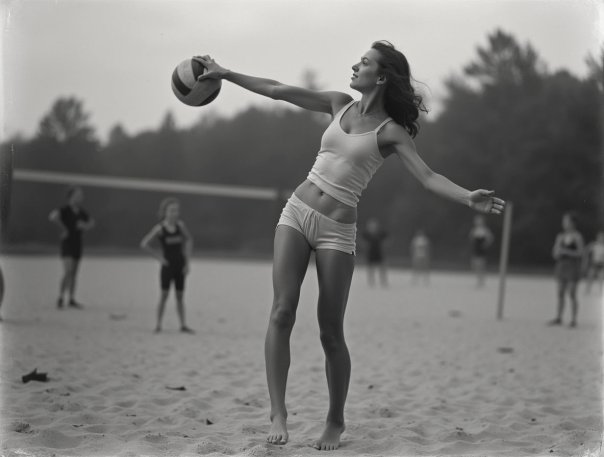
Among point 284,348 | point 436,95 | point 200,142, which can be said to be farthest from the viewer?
point 200,142

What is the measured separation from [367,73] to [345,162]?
45cm

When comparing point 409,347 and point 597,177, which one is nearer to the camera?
Answer: point 409,347

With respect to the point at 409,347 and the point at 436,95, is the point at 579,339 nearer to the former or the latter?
the point at 409,347

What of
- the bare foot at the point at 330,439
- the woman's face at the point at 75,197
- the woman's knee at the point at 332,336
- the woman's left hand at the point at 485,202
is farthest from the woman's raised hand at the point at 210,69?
the woman's face at the point at 75,197

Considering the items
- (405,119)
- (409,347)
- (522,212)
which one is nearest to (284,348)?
(405,119)

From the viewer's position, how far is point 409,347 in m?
7.76

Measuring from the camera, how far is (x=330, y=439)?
3652 mm

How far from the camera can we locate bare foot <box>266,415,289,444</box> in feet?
11.4

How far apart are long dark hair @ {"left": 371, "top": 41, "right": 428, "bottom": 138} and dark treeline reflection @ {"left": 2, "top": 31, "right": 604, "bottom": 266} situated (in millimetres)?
24385

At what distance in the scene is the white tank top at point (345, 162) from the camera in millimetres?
3512

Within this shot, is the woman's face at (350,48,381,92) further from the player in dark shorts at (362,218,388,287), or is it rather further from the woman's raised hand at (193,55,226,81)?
the player in dark shorts at (362,218,388,287)

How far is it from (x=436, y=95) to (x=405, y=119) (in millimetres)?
35238

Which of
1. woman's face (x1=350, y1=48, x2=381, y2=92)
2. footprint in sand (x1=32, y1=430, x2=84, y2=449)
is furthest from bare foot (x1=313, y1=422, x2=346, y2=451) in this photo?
woman's face (x1=350, y1=48, x2=381, y2=92)

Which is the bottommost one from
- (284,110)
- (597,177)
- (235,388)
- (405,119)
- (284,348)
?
(235,388)
